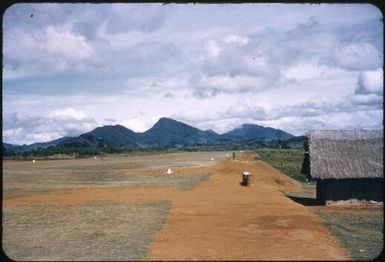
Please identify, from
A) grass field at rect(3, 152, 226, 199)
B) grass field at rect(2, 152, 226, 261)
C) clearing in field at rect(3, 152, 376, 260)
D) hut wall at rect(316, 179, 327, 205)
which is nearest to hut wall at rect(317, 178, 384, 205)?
hut wall at rect(316, 179, 327, 205)

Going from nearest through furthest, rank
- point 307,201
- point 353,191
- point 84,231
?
point 84,231, point 353,191, point 307,201

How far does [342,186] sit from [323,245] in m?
9.69

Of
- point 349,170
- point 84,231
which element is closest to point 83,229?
point 84,231

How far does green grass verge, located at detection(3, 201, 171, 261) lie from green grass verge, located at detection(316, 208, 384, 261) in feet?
19.7

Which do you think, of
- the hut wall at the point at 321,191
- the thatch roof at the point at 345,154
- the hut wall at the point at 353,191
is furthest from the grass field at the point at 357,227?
the thatch roof at the point at 345,154

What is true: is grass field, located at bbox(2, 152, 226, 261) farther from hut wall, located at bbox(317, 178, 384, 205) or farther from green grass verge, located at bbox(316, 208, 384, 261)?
hut wall, located at bbox(317, 178, 384, 205)

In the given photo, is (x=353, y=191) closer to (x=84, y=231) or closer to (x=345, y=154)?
(x=345, y=154)

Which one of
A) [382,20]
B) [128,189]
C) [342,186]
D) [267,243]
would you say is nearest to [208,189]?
[128,189]

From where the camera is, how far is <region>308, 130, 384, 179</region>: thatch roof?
66.2 feet

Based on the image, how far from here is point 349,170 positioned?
A: 20.3 metres

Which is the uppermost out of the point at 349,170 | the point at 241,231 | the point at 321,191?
the point at 349,170

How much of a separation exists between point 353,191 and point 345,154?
1.89m

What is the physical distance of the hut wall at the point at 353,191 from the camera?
20484mm

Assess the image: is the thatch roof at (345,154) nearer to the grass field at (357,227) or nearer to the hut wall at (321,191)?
the hut wall at (321,191)
